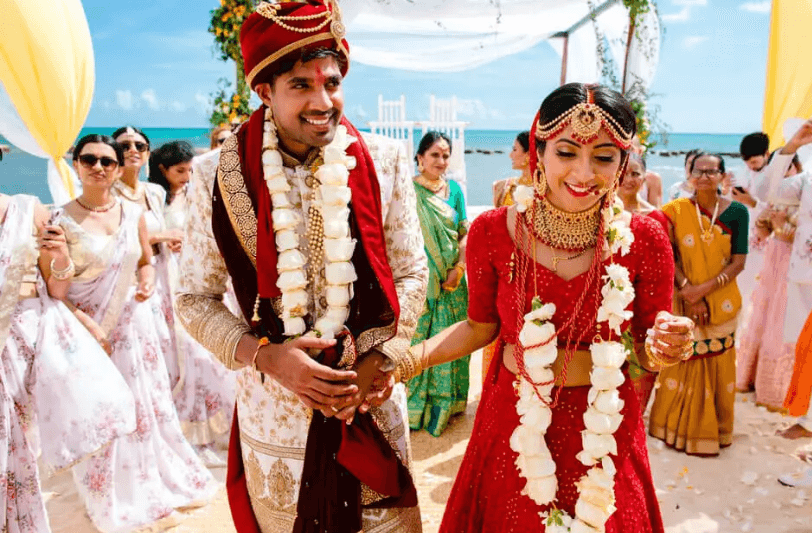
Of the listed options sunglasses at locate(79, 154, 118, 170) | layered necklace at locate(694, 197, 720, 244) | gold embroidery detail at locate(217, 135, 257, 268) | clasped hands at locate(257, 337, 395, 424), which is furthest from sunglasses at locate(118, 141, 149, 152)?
layered necklace at locate(694, 197, 720, 244)

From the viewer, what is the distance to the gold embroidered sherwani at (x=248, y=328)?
72.8 inches

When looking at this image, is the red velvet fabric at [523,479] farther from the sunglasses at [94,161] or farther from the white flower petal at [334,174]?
the sunglasses at [94,161]

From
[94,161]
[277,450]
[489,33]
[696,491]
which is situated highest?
[489,33]

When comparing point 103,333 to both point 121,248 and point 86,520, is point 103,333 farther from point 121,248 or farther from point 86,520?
point 86,520

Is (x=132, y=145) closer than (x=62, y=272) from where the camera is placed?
No

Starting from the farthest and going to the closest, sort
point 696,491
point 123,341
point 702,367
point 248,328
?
1. point 702,367
2. point 696,491
3. point 123,341
4. point 248,328

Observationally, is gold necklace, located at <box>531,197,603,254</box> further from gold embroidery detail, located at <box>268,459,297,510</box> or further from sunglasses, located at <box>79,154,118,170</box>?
sunglasses, located at <box>79,154,118,170</box>

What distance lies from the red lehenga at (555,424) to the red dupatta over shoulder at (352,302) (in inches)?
13.8

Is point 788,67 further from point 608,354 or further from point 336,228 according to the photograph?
point 336,228

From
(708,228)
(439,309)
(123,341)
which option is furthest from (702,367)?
(123,341)

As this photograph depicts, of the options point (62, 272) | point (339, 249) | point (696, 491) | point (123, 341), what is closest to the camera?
point (339, 249)

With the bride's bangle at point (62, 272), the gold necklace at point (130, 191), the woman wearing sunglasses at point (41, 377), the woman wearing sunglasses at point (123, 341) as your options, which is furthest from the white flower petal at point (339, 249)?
the gold necklace at point (130, 191)

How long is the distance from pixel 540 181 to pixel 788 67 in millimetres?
5303

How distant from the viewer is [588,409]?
6.51 ft
